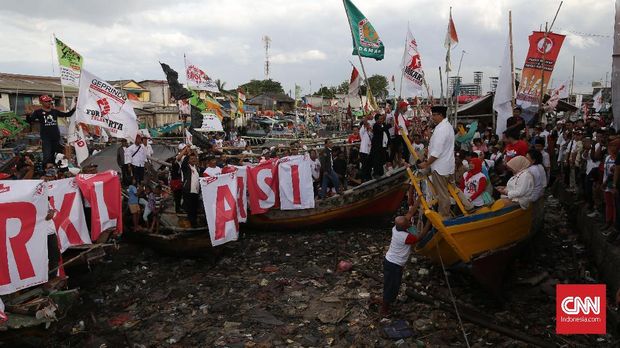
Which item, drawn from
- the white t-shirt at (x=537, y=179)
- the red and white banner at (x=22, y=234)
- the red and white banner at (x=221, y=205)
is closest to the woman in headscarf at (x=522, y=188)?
the white t-shirt at (x=537, y=179)

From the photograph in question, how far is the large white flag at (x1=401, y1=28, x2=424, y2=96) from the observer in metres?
12.0

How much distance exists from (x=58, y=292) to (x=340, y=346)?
13.0 feet

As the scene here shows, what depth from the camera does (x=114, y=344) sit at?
20.8ft

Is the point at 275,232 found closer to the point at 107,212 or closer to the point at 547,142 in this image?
the point at 107,212

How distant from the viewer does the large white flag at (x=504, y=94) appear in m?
10.8

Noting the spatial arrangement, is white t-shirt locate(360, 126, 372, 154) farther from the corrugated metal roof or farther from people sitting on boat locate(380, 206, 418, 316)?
the corrugated metal roof

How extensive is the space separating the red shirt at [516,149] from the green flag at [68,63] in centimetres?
1034

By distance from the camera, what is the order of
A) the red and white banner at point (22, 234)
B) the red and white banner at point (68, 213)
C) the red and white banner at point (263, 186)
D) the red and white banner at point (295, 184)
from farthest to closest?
1. the red and white banner at point (295, 184)
2. the red and white banner at point (263, 186)
3. the red and white banner at point (68, 213)
4. the red and white banner at point (22, 234)

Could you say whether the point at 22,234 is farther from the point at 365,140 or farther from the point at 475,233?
the point at 365,140

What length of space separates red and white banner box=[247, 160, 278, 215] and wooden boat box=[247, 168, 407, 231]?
12.8 inches

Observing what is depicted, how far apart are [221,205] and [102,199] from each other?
2214 millimetres

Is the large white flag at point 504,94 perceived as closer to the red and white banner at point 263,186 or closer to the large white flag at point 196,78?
the red and white banner at point 263,186

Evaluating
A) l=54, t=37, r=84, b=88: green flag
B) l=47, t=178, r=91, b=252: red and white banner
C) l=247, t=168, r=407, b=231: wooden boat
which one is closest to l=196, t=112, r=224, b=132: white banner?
l=54, t=37, r=84, b=88: green flag

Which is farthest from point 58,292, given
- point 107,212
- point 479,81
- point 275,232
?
point 479,81
